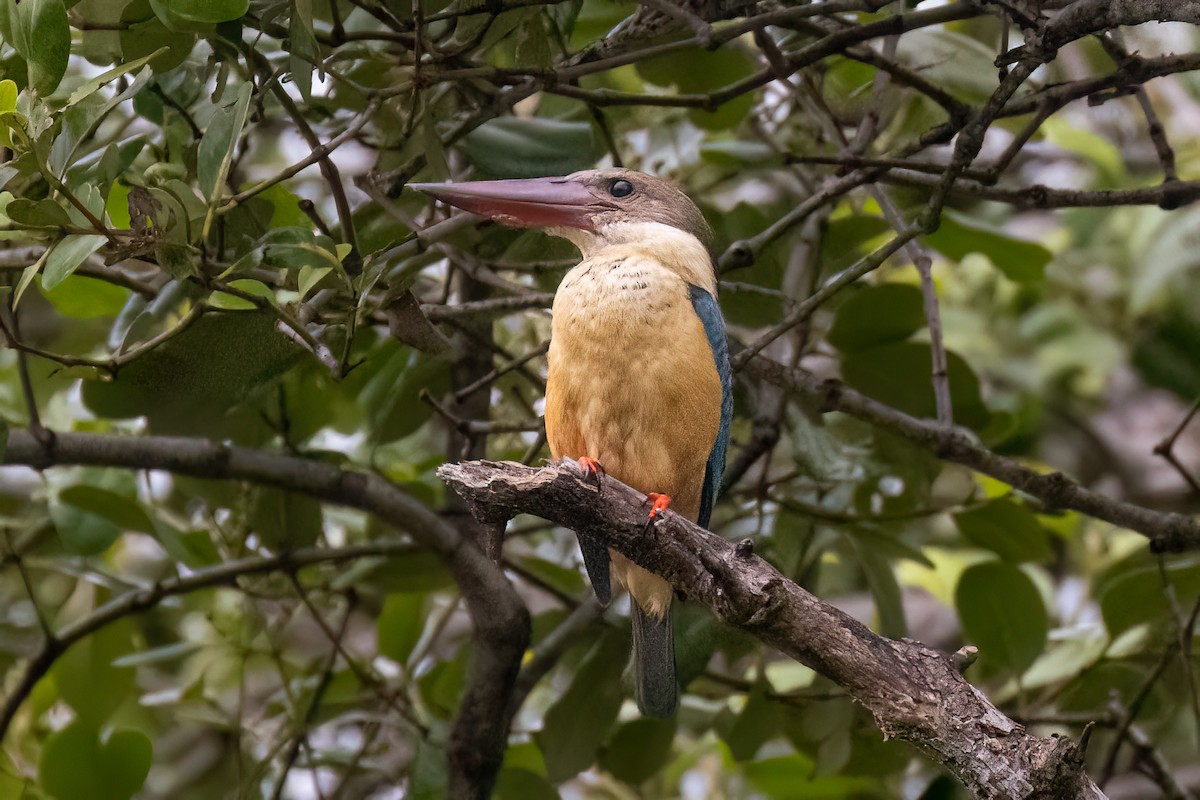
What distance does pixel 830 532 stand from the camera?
3422mm

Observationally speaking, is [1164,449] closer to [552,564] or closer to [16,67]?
[552,564]

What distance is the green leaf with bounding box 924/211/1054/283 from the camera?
131 inches

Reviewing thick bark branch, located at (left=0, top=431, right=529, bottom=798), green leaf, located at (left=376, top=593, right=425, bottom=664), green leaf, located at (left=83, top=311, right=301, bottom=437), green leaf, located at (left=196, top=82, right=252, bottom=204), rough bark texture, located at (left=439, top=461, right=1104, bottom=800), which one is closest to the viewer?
rough bark texture, located at (left=439, top=461, right=1104, bottom=800)

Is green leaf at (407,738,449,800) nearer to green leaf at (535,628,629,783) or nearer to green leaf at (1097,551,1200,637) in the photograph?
green leaf at (535,628,629,783)

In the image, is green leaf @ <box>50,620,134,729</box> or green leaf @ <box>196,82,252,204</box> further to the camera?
green leaf @ <box>50,620,134,729</box>

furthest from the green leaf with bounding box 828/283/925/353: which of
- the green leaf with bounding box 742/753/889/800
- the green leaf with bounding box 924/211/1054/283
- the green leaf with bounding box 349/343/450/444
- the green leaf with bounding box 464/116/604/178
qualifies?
the green leaf with bounding box 742/753/889/800

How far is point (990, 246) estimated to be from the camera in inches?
135

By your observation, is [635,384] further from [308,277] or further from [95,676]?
[95,676]

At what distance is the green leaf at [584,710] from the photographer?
3.25 m

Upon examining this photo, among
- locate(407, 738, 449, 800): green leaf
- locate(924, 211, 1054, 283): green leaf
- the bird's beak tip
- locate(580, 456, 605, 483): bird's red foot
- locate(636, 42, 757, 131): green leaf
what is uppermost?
locate(636, 42, 757, 131): green leaf

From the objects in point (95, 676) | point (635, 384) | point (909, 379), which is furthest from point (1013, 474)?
Answer: point (95, 676)

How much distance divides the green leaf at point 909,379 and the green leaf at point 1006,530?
0.30 metres

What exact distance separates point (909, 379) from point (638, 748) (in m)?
1.26

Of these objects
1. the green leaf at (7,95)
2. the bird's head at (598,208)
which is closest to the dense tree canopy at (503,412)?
the green leaf at (7,95)
